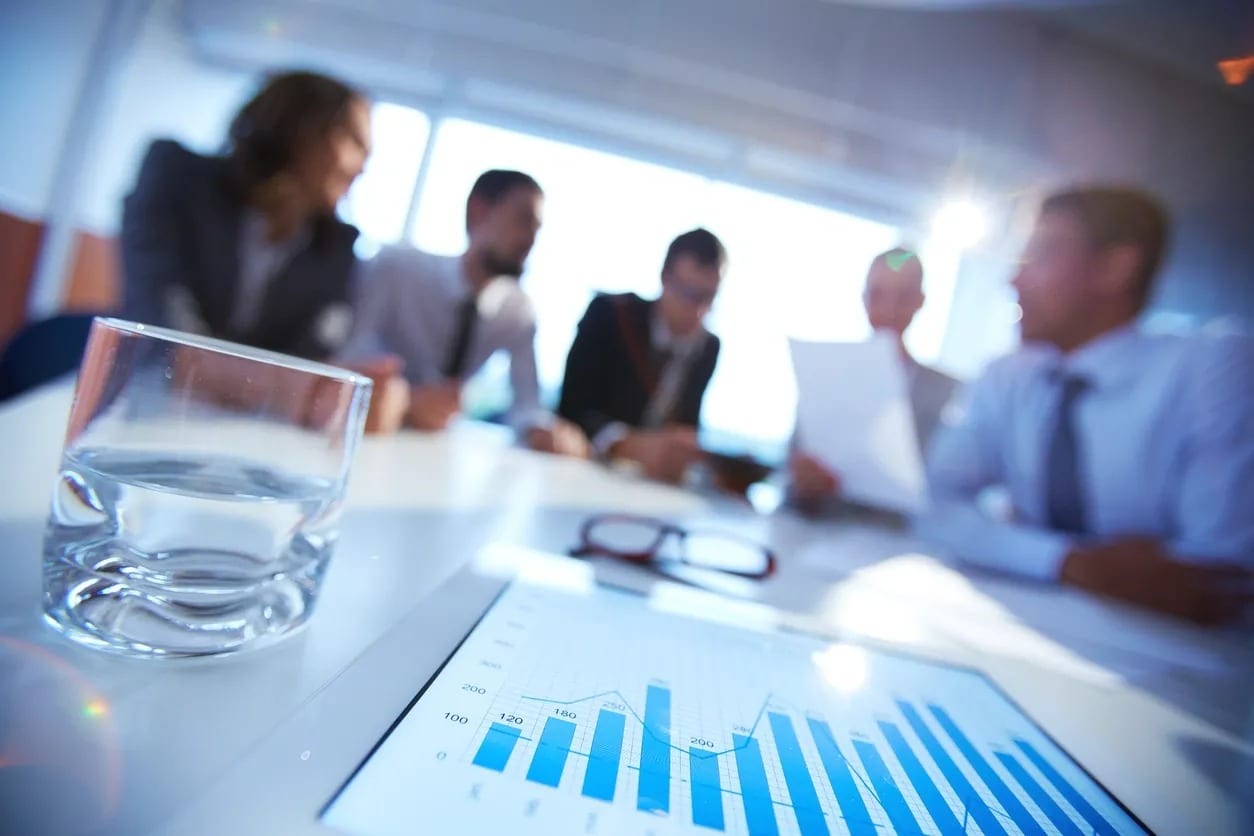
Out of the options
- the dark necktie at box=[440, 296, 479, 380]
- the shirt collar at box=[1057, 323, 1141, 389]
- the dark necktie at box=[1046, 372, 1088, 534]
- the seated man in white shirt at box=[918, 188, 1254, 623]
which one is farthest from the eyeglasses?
the shirt collar at box=[1057, 323, 1141, 389]

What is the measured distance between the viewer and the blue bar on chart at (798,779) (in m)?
0.15

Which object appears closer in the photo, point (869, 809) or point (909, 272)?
point (869, 809)

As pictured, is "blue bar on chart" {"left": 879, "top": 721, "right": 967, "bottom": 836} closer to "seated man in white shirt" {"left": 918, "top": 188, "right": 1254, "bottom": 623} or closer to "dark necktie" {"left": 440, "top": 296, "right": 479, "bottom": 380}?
"seated man in white shirt" {"left": 918, "top": 188, "right": 1254, "bottom": 623}

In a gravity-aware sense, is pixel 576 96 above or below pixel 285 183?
above

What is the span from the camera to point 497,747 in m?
0.16

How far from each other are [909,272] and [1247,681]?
0.69 m

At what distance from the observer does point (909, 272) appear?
0.97 m

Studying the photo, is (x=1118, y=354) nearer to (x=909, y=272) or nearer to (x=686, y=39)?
(x=909, y=272)

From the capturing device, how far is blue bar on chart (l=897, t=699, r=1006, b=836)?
17cm

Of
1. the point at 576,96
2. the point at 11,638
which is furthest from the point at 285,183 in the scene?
the point at 11,638

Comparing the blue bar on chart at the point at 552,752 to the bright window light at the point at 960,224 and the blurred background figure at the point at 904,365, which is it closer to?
the blurred background figure at the point at 904,365

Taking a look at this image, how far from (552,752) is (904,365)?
0.92 m

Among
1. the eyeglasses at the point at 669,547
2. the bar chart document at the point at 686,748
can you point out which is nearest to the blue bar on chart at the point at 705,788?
the bar chart document at the point at 686,748

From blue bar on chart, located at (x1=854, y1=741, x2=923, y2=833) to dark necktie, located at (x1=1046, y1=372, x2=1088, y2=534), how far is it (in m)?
1.02
